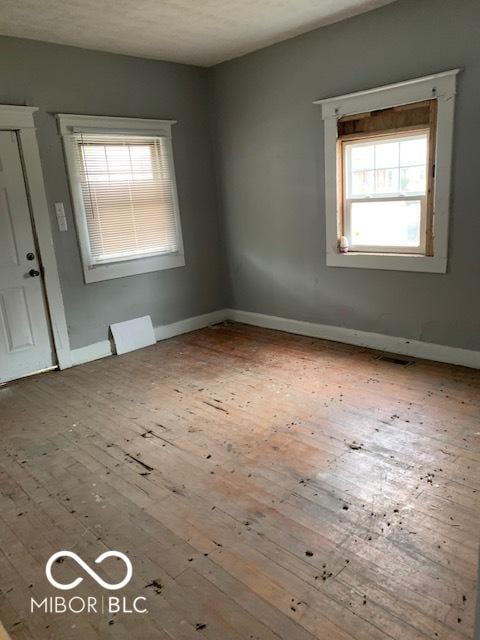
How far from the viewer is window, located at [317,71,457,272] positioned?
145 inches

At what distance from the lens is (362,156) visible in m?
4.25

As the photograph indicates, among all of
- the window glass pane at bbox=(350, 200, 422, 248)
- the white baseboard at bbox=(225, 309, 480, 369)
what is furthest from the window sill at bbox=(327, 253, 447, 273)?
the white baseboard at bbox=(225, 309, 480, 369)

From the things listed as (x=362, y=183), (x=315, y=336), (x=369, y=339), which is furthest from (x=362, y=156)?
(x=315, y=336)

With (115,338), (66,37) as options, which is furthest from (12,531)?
(66,37)

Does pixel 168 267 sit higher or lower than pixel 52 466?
higher

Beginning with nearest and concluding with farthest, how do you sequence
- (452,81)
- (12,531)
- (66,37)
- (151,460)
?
(12,531) < (151,460) < (452,81) < (66,37)

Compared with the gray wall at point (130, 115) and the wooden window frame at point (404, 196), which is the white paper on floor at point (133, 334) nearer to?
the gray wall at point (130, 115)

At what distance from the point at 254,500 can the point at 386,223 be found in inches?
112

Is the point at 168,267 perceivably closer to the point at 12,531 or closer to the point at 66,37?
the point at 66,37

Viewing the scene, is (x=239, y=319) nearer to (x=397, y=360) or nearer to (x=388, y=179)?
(x=397, y=360)

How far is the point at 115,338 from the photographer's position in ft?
15.9

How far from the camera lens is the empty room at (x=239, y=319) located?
1.91 m

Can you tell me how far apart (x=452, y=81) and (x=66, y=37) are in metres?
3.17

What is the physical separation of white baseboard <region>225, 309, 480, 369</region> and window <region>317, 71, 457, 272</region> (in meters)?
0.67
